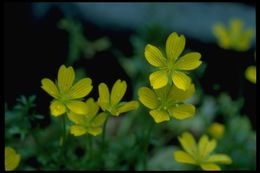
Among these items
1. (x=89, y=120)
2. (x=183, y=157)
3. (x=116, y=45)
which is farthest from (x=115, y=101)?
(x=116, y=45)

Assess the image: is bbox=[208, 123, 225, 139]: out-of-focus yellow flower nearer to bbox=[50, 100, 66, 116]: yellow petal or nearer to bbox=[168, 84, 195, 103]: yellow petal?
bbox=[168, 84, 195, 103]: yellow petal

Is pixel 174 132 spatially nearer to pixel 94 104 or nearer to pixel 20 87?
pixel 20 87

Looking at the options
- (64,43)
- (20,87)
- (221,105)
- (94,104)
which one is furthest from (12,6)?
(94,104)

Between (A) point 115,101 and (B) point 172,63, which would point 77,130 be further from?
(B) point 172,63

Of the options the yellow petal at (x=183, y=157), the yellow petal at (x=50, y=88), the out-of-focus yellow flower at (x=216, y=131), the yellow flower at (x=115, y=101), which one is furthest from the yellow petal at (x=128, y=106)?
the out-of-focus yellow flower at (x=216, y=131)

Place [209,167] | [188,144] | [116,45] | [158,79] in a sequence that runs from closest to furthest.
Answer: [158,79] < [209,167] < [188,144] < [116,45]

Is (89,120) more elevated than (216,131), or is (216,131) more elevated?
(89,120)
